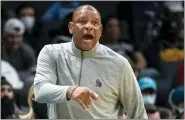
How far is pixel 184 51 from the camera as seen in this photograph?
263 inches

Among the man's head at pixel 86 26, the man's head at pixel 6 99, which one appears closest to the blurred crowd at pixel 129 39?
the man's head at pixel 6 99

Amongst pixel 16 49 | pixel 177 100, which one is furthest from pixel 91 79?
pixel 16 49

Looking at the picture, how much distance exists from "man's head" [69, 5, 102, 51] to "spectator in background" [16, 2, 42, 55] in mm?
3858

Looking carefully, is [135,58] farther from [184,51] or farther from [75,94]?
[75,94]

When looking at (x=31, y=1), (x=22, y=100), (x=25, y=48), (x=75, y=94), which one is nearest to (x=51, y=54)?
(x=75, y=94)

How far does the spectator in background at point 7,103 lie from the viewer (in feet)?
16.4

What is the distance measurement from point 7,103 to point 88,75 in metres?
2.11

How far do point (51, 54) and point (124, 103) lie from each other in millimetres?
448

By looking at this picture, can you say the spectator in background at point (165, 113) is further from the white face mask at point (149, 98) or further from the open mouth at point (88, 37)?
the open mouth at point (88, 37)

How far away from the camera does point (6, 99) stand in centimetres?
534

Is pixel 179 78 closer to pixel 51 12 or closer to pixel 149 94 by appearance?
pixel 149 94

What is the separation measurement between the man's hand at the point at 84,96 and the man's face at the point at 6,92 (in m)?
2.42

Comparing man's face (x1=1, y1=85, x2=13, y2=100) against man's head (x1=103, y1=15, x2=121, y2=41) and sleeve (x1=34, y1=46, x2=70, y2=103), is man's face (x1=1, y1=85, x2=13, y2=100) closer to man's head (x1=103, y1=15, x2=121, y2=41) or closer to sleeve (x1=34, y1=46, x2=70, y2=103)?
man's head (x1=103, y1=15, x2=121, y2=41)

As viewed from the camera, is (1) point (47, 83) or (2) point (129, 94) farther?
(2) point (129, 94)
